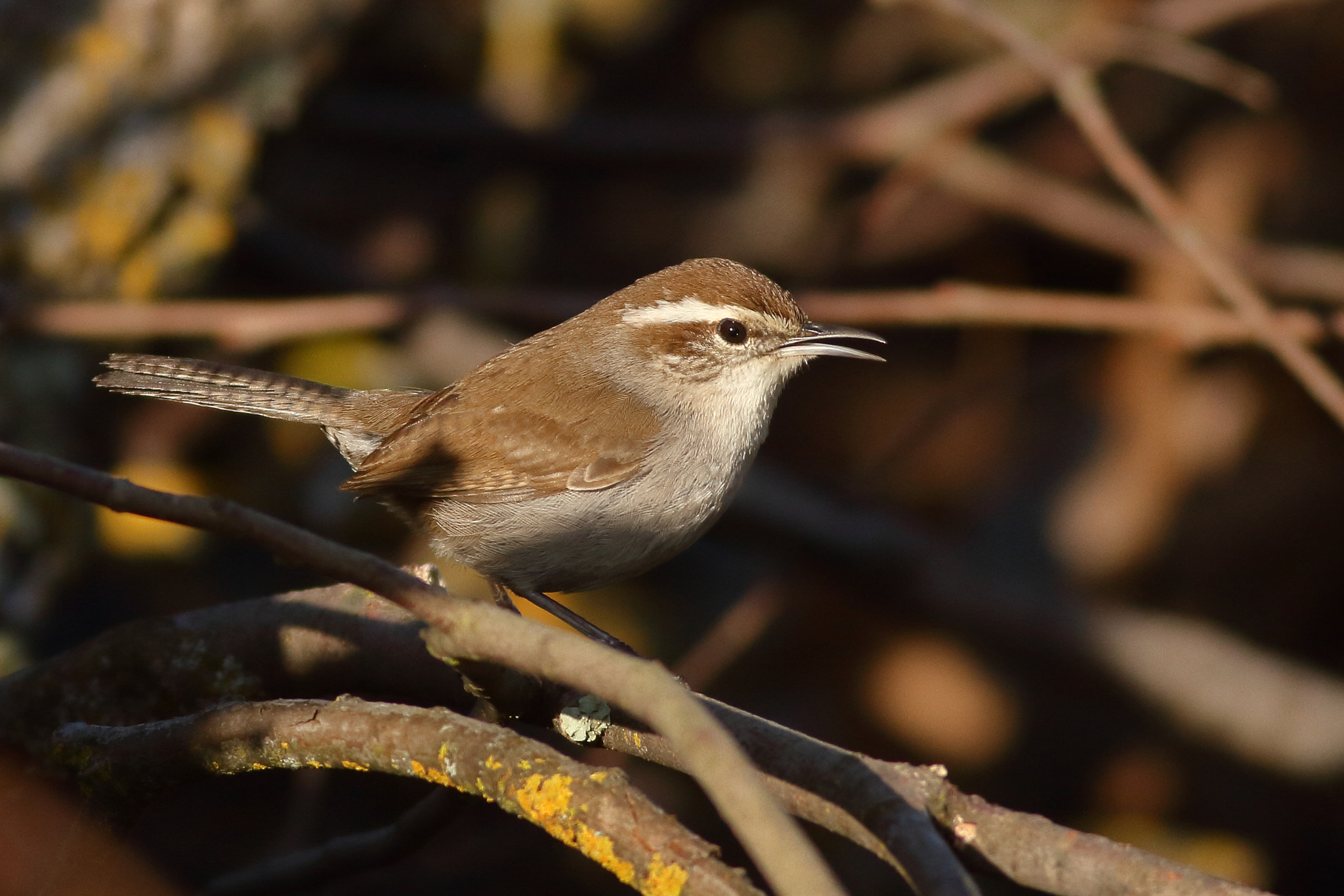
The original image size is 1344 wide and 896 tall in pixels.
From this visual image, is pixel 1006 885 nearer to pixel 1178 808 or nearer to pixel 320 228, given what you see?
pixel 1178 808

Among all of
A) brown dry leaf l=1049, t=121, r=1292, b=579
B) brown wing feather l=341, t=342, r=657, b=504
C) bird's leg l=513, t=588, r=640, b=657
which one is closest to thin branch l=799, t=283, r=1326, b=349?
brown wing feather l=341, t=342, r=657, b=504

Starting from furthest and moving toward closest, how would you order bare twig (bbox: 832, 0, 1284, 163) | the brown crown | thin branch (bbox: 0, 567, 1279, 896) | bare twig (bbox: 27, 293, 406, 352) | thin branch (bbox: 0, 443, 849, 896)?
1. bare twig (bbox: 832, 0, 1284, 163)
2. bare twig (bbox: 27, 293, 406, 352)
3. the brown crown
4. thin branch (bbox: 0, 567, 1279, 896)
5. thin branch (bbox: 0, 443, 849, 896)

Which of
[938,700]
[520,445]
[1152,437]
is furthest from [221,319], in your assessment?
[1152,437]

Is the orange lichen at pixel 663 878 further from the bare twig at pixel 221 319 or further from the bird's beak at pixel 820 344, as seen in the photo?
the bare twig at pixel 221 319

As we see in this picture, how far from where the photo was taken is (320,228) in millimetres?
6969

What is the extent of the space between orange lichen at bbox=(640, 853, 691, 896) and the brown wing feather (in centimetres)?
165

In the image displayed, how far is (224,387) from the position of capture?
3.85 metres

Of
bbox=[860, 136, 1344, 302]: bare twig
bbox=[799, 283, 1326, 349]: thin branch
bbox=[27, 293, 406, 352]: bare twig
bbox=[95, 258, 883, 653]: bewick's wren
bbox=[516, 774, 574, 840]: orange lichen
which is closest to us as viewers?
bbox=[516, 774, 574, 840]: orange lichen

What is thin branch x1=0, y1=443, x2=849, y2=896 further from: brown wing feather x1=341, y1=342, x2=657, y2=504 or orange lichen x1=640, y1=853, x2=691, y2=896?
brown wing feather x1=341, y1=342, x2=657, y2=504

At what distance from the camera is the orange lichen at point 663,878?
191 cm

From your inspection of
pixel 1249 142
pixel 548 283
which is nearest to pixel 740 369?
pixel 548 283

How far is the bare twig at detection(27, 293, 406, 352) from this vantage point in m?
4.50

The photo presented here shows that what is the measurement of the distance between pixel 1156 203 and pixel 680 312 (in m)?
1.56

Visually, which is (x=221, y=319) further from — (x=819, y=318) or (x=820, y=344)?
(x=820, y=344)
